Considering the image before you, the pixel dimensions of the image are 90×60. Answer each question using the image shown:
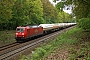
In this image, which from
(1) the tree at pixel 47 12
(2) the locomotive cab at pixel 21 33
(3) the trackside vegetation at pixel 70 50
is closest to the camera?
(3) the trackside vegetation at pixel 70 50

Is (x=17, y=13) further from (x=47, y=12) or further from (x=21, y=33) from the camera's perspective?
(x=47, y=12)

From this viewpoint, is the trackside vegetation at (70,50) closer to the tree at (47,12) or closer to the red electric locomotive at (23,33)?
the red electric locomotive at (23,33)

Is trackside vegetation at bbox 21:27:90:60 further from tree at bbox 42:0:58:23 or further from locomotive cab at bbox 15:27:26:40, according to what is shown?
tree at bbox 42:0:58:23

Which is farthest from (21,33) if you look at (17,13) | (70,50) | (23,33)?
(70,50)

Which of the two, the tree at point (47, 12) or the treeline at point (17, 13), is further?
the tree at point (47, 12)

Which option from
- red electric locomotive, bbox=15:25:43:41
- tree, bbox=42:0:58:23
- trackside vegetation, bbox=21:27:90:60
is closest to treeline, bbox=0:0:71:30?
red electric locomotive, bbox=15:25:43:41

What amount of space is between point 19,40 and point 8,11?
6707 mm

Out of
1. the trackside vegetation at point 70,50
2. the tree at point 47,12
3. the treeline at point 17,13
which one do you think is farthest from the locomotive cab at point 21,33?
the tree at point 47,12

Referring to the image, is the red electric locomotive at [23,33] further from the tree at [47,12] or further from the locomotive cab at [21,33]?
the tree at [47,12]

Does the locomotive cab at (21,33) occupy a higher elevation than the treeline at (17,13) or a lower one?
lower

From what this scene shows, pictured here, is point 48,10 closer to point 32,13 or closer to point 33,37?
point 32,13

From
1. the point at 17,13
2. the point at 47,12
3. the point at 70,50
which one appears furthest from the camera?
the point at 47,12

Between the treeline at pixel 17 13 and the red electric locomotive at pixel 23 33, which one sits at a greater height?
the treeline at pixel 17 13

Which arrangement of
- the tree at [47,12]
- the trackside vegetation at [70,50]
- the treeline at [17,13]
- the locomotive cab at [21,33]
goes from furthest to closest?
the tree at [47,12], the treeline at [17,13], the locomotive cab at [21,33], the trackside vegetation at [70,50]
